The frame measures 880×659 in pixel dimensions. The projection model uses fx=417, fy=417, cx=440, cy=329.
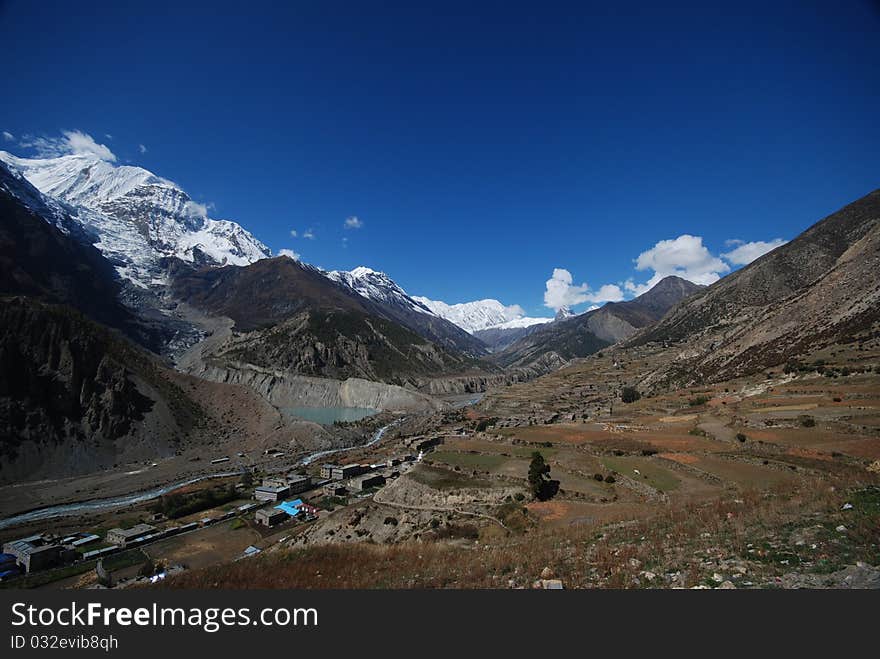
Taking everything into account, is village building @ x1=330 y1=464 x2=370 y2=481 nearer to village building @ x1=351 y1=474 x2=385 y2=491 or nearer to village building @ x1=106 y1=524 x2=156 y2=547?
village building @ x1=351 y1=474 x2=385 y2=491

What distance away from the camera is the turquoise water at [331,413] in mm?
142625

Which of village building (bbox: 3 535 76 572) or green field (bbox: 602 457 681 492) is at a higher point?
green field (bbox: 602 457 681 492)

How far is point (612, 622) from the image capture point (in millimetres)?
6340

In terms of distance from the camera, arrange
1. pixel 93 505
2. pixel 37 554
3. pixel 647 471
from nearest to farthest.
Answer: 1. pixel 647 471
2. pixel 37 554
3. pixel 93 505

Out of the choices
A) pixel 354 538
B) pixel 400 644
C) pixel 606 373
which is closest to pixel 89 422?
pixel 354 538

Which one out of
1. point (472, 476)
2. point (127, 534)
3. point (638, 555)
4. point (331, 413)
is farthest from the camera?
point (331, 413)

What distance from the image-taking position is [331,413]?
15388cm

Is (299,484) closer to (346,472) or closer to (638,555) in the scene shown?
(346,472)

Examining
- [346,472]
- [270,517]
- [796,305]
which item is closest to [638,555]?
[270,517]

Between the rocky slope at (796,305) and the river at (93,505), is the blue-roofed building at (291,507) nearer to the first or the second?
the river at (93,505)

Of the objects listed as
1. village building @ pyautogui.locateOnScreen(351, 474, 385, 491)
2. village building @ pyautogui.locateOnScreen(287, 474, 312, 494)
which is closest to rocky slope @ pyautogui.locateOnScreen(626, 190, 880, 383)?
village building @ pyautogui.locateOnScreen(351, 474, 385, 491)

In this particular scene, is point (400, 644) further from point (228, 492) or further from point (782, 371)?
point (782, 371)

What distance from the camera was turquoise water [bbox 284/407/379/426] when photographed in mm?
142625

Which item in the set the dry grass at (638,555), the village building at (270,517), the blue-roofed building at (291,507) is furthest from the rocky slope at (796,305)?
the village building at (270,517)
